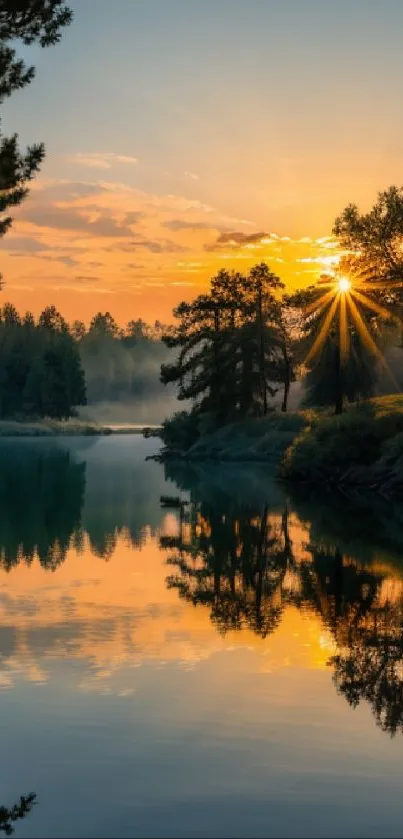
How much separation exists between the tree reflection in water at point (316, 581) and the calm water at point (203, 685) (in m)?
0.06

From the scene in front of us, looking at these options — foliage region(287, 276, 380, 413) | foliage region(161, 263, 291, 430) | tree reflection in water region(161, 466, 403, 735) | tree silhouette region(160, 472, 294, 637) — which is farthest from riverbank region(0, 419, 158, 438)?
tree reflection in water region(161, 466, 403, 735)

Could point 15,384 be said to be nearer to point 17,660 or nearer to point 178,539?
point 178,539

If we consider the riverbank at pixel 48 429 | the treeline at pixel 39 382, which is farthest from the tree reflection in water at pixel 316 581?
the treeline at pixel 39 382

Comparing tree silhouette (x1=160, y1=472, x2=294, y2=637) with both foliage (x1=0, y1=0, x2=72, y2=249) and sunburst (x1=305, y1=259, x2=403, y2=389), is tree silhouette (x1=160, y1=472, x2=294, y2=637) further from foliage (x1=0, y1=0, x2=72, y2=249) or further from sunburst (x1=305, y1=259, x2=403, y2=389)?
sunburst (x1=305, y1=259, x2=403, y2=389)

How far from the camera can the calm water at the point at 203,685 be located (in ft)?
29.4

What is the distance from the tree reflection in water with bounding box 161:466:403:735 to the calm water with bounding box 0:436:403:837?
0.06 metres

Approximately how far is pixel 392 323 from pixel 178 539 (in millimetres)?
41056

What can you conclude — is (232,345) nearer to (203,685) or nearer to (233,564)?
(233,564)

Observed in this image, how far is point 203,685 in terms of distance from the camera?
43.3 ft

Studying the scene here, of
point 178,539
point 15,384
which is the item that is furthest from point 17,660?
point 15,384

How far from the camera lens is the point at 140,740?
10.8 metres

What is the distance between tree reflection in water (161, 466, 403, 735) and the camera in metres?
14.0

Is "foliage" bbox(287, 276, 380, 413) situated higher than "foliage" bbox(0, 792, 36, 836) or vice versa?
"foliage" bbox(287, 276, 380, 413)

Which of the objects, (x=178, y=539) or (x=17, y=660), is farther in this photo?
(x=178, y=539)
